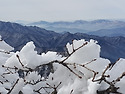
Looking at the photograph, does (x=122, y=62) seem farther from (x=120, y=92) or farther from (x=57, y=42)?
(x=57, y=42)

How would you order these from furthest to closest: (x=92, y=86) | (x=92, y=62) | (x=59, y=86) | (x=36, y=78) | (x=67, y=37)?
(x=67, y=37), (x=36, y=78), (x=59, y=86), (x=92, y=62), (x=92, y=86)

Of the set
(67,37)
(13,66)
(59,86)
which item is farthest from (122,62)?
(67,37)

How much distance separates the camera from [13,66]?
165cm

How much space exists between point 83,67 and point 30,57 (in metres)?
0.39

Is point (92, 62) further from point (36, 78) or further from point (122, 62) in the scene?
point (36, 78)

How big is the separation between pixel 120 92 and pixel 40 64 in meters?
0.58

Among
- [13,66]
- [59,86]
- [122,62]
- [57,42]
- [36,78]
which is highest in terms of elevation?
[122,62]

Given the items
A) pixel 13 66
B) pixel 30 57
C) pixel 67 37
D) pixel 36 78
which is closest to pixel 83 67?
pixel 30 57

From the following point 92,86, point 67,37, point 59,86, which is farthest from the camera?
point 67,37

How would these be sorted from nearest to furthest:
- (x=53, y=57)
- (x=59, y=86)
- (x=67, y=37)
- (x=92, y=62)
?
(x=92, y=62)
(x=59, y=86)
(x=53, y=57)
(x=67, y=37)

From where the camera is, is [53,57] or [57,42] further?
[57,42]

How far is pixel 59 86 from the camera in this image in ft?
5.18

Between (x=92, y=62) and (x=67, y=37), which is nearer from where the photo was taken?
(x=92, y=62)

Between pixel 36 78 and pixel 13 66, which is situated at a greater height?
→ pixel 13 66
